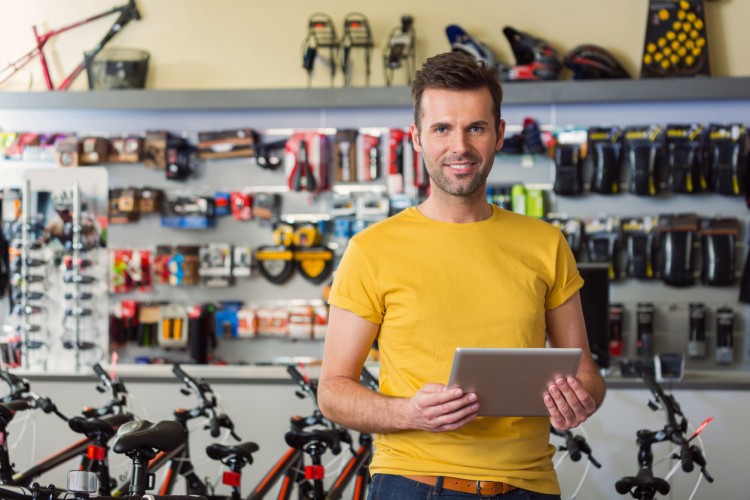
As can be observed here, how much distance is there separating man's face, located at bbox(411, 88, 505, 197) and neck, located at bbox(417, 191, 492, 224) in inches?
1.6

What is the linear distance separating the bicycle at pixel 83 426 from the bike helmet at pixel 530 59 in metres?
3.61

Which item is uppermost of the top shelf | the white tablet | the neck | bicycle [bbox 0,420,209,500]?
the top shelf

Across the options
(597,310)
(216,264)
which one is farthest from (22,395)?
(216,264)

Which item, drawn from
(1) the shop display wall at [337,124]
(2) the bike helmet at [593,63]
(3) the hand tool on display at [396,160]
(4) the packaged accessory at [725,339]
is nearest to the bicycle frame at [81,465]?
(1) the shop display wall at [337,124]

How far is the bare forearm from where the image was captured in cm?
201

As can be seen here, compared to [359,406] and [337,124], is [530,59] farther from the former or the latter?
[359,406]

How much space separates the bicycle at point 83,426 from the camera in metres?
4.25

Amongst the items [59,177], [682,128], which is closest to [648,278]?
[682,128]

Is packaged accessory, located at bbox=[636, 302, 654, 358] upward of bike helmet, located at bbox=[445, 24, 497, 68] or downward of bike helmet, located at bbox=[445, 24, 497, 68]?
downward

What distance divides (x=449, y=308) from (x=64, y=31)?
6675 mm

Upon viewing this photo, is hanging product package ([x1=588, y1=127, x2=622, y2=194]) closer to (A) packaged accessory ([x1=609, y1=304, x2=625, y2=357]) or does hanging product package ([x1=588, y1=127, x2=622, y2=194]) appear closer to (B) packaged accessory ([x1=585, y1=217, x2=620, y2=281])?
(B) packaged accessory ([x1=585, y1=217, x2=620, y2=281])

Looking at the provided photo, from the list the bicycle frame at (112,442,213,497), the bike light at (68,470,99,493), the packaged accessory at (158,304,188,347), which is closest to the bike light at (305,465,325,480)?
the bicycle frame at (112,442,213,497)

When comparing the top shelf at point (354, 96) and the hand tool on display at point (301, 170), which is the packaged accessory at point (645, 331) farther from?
the hand tool on display at point (301, 170)

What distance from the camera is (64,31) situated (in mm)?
8023
